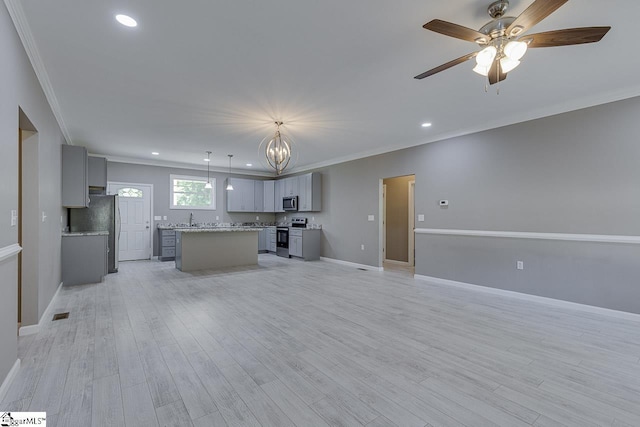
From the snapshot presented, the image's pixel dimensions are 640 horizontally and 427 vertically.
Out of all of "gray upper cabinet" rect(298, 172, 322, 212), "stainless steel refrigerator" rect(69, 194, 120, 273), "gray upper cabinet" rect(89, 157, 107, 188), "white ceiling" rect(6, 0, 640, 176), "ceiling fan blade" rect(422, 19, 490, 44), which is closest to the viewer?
"ceiling fan blade" rect(422, 19, 490, 44)

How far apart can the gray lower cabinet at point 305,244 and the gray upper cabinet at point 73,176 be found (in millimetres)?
4625

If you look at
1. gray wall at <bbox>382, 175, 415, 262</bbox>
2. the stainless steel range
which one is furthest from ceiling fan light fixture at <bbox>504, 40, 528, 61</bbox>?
the stainless steel range

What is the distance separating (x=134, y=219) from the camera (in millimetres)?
7648

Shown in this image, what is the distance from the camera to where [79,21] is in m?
2.26

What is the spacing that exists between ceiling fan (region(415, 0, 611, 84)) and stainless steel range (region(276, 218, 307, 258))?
6835 mm

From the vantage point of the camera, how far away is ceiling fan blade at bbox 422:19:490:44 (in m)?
1.91

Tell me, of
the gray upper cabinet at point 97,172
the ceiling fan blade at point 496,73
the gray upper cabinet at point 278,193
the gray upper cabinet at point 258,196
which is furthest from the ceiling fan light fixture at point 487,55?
the gray upper cabinet at point 258,196

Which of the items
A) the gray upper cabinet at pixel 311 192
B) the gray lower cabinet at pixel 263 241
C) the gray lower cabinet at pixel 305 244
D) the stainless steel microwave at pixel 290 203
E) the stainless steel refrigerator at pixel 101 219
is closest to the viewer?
the stainless steel refrigerator at pixel 101 219

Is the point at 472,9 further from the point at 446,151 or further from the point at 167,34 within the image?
the point at 446,151

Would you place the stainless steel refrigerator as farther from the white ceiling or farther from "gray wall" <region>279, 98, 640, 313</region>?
"gray wall" <region>279, 98, 640, 313</region>

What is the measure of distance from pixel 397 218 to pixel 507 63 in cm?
574

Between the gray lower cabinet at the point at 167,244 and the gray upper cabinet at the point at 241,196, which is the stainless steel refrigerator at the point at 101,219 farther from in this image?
the gray upper cabinet at the point at 241,196
